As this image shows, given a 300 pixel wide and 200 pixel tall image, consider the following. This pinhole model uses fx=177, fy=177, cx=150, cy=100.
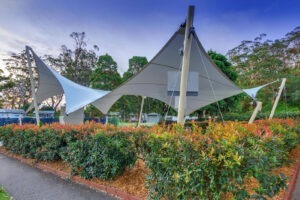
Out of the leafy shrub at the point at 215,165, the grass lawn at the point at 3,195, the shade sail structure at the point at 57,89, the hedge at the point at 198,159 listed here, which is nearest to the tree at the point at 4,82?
the shade sail structure at the point at 57,89

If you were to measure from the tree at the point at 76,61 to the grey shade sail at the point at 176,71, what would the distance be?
1629 centimetres

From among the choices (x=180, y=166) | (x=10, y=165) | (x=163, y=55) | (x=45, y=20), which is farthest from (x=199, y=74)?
(x=45, y=20)

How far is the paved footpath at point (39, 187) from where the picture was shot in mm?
2895

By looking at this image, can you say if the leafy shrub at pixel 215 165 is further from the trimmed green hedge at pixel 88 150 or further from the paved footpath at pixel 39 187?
the paved footpath at pixel 39 187

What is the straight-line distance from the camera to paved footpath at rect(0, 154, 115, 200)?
289cm

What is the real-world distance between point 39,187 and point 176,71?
5.65 meters

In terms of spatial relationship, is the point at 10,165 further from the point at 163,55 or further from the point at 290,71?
the point at 290,71

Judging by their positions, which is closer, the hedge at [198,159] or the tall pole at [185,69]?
the hedge at [198,159]

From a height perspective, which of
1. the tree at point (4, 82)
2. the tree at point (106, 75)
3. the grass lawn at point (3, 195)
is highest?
the tree at point (106, 75)

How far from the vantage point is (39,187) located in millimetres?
3281

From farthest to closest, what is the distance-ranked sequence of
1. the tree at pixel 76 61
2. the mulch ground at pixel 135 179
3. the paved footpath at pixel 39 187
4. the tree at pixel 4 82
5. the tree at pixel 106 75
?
the tree at pixel 76 61 → the tree at pixel 106 75 → the tree at pixel 4 82 → the paved footpath at pixel 39 187 → the mulch ground at pixel 135 179

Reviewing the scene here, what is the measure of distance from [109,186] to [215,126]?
208 centimetres

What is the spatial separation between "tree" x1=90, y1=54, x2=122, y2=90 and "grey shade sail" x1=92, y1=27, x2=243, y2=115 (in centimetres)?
1229

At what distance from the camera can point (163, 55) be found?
6.12m
